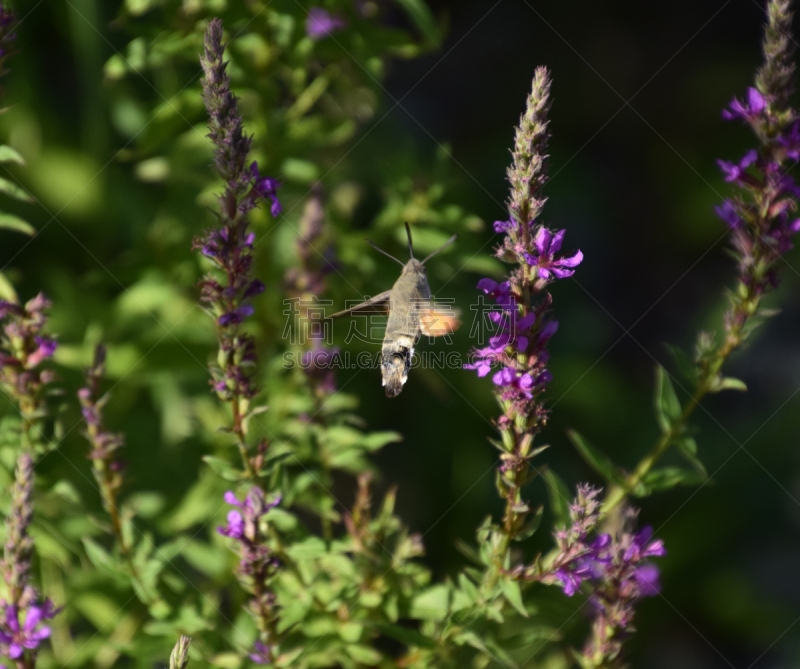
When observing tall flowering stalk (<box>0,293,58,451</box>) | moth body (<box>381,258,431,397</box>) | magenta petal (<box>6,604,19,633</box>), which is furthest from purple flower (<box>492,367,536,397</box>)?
magenta petal (<box>6,604,19,633</box>)

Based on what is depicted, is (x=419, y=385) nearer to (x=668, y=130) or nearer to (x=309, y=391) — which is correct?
(x=309, y=391)

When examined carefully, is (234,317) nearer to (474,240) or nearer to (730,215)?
(474,240)

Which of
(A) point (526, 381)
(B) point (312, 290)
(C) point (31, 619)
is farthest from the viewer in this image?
(B) point (312, 290)

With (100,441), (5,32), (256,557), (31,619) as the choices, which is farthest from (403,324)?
(5,32)

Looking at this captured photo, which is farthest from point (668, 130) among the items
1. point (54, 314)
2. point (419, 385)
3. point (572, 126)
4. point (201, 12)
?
point (54, 314)

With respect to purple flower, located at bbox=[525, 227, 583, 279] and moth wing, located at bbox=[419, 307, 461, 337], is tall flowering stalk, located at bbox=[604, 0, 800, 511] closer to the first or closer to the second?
purple flower, located at bbox=[525, 227, 583, 279]

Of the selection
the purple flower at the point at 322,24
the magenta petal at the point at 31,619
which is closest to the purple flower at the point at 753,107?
the purple flower at the point at 322,24
